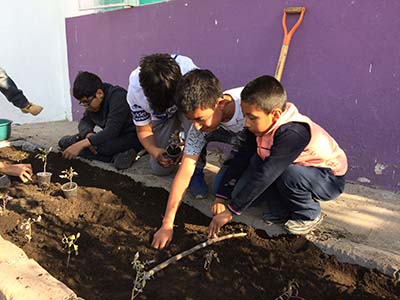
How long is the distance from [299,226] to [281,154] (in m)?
0.52

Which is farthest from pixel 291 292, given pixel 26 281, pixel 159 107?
pixel 159 107

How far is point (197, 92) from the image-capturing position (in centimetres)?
228

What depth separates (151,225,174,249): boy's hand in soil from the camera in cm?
240

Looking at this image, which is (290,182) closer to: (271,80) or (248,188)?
(248,188)

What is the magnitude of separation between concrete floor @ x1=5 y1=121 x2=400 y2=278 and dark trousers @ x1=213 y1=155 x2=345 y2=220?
5.3 inches

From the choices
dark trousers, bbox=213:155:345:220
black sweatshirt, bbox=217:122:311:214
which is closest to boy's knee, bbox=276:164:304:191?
dark trousers, bbox=213:155:345:220

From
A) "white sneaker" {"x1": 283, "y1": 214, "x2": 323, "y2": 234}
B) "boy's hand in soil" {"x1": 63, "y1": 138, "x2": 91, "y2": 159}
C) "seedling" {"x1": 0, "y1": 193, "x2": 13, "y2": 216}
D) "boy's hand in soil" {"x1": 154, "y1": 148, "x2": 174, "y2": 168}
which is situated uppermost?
"boy's hand in soil" {"x1": 154, "y1": 148, "x2": 174, "y2": 168}

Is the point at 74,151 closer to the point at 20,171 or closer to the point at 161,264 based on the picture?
the point at 20,171

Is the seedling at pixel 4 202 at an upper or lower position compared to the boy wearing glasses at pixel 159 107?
lower

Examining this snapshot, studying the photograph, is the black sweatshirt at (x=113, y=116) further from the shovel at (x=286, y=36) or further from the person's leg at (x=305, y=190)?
the person's leg at (x=305, y=190)

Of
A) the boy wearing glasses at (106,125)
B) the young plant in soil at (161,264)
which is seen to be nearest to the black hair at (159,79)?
the young plant in soil at (161,264)

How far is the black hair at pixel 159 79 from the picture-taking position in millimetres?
2703

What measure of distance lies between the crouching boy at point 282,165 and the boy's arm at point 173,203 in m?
0.25

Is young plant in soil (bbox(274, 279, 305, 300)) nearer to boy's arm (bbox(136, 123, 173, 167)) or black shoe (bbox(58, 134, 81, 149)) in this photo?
boy's arm (bbox(136, 123, 173, 167))
